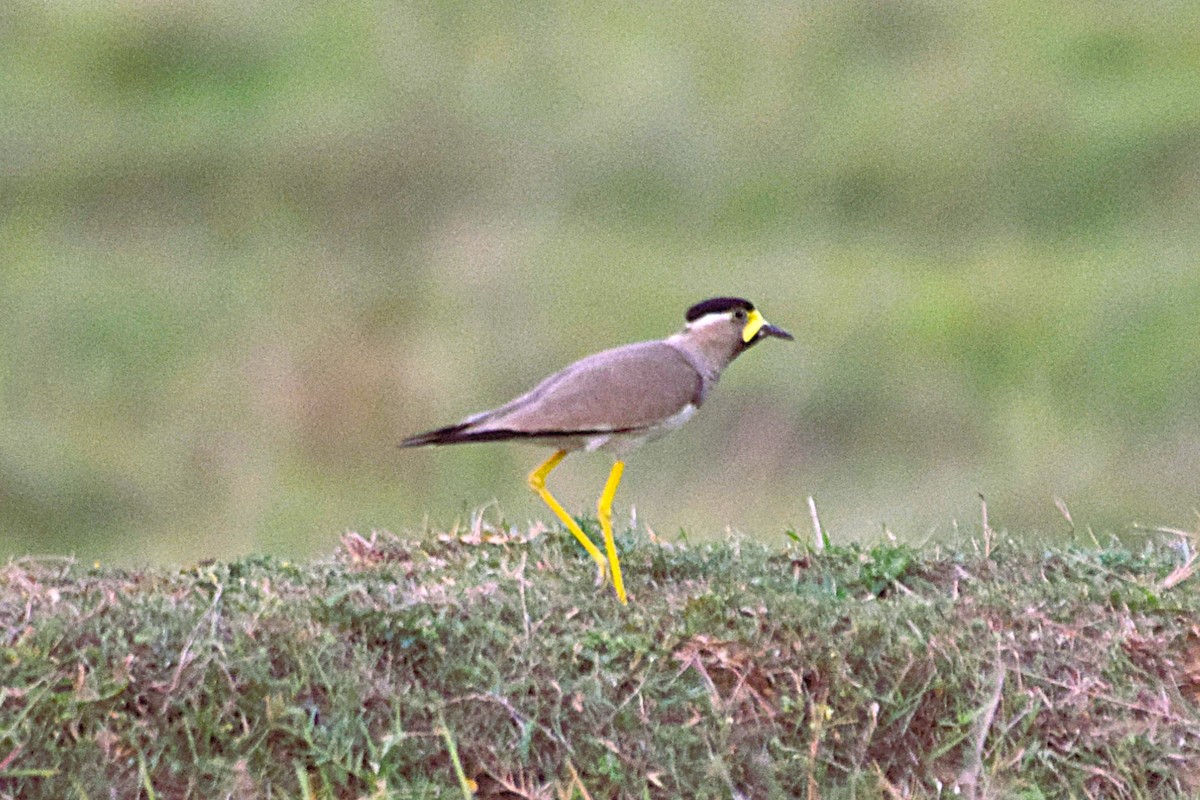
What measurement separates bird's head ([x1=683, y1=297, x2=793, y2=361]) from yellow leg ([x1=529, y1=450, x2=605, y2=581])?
0.53 metres

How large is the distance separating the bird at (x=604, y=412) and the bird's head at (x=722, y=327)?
0.08 metres

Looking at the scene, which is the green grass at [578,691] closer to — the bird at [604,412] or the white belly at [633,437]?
the bird at [604,412]

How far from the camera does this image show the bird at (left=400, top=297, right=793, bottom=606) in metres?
5.03

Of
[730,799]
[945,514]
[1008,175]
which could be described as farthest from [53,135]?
[730,799]

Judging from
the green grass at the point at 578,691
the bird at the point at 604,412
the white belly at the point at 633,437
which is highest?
the bird at the point at 604,412

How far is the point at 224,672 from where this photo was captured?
4125 mm

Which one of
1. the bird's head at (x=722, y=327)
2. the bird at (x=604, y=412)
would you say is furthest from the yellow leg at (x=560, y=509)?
the bird's head at (x=722, y=327)

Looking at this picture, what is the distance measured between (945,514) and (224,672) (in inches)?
181

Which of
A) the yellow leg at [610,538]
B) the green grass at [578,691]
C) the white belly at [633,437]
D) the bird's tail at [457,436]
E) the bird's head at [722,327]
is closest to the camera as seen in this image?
the green grass at [578,691]

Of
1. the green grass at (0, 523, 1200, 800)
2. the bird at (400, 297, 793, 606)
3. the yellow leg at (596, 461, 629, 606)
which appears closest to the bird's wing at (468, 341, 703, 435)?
the bird at (400, 297, 793, 606)

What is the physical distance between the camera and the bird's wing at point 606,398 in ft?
16.6

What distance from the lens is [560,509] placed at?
5.16 m

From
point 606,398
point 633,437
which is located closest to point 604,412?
point 606,398

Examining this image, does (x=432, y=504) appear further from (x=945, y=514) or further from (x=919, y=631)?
(x=919, y=631)
